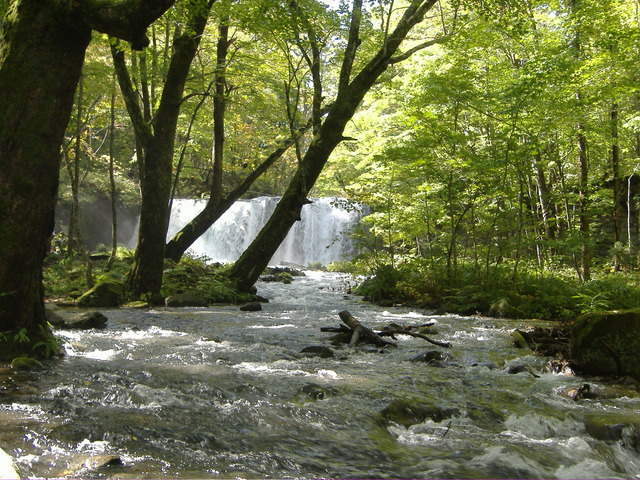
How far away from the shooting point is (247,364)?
5.33 m

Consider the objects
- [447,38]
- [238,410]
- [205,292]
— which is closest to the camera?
A: [238,410]

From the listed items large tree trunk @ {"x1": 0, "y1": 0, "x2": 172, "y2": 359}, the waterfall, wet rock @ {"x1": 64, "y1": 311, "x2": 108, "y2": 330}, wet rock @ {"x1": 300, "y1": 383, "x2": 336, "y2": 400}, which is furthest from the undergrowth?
the waterfall

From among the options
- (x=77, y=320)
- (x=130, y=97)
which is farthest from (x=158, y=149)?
(x=77, y=320)

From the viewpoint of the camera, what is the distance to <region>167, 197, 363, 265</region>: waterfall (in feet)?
91.1

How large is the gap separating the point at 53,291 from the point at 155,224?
3.39m

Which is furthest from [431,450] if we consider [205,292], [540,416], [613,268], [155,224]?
[613,268]

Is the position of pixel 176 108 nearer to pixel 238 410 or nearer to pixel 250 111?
pixel 250 111

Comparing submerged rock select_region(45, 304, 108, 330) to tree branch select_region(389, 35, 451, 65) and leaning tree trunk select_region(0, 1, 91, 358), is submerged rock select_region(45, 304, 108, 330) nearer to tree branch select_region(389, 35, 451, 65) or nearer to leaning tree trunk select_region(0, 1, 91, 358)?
leaning tree trunk select_region(0, 1, 91, 358)

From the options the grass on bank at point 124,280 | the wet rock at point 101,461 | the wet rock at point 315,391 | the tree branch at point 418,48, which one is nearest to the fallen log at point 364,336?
the wet rock at point 315,391

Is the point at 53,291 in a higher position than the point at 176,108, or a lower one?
lower

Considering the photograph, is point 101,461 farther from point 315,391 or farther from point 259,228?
point 259,228

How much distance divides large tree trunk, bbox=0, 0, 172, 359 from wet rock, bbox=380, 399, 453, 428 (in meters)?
3.48

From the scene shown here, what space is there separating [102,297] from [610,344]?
902 cm

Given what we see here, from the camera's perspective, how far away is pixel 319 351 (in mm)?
6008
